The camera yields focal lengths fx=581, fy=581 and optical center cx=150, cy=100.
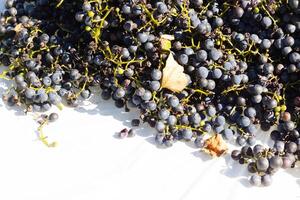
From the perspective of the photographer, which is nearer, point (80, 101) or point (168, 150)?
point (168, 150)

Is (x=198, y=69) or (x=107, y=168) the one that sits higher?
(x=198, y=69)

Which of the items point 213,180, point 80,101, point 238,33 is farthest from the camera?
point 80,101

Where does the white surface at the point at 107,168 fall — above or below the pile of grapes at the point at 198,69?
below

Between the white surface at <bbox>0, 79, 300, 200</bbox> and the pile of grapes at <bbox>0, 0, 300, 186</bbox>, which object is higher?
the pile of grapes at <bbox>0, 0, 300, 186</bbox>

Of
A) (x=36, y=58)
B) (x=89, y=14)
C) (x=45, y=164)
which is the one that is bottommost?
(x=45, y=164)

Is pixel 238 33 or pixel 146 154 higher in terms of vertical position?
pixel 238 33

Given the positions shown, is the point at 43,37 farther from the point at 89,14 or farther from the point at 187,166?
the point at 187,166

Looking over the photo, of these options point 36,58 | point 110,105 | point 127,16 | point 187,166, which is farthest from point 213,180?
point 36,58

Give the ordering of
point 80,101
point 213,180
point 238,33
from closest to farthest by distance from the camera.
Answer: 1. point 213,180
2. point 238,33
3. point 80,101
